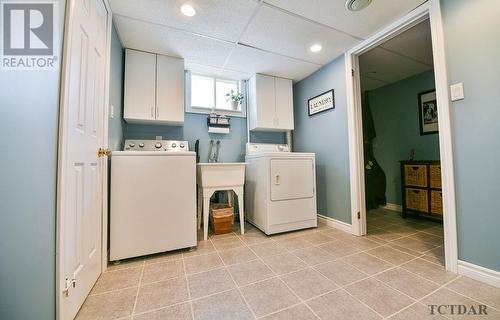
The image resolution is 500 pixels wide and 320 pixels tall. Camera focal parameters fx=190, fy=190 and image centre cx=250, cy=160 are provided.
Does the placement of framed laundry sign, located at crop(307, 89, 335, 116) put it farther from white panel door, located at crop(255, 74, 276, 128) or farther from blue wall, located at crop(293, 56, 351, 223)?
white panel door, located at crop(255, 74, 276, 128)

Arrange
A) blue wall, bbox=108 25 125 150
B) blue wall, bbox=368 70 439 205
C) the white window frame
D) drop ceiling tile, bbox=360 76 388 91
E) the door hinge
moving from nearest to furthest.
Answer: the door hinge < blue wall, bbox=108 25 125 150 < the white window frame < blue wall, bbox=368 70 439 205 < drop ceiling tile, bbox=360 76 388 91

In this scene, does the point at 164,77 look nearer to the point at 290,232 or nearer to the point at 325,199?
the point at 290,232

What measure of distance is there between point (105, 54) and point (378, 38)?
8.03 ft

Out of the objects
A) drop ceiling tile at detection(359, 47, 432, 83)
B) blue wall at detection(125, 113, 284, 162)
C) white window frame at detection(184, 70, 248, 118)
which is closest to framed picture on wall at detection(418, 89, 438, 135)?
drop ceiling tile at detection(359, 47, 432, 83)

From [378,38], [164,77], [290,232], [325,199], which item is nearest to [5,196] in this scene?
[164,77]

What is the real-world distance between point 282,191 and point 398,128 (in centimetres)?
257

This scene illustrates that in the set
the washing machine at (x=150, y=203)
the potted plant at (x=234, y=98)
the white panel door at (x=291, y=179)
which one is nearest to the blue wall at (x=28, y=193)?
the washing machine at (x=150, y=203)

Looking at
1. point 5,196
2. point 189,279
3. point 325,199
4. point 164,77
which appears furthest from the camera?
point 325,199

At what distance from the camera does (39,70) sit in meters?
0.79

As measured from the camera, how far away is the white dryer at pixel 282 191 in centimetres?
211

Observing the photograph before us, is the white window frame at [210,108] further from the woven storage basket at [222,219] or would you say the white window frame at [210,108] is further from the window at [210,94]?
the woven storage basket at [222,219]

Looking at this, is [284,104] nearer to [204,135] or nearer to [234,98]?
[234,98]

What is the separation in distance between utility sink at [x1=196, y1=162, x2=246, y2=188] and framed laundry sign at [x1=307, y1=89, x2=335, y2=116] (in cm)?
132

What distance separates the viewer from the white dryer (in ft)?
6.91
